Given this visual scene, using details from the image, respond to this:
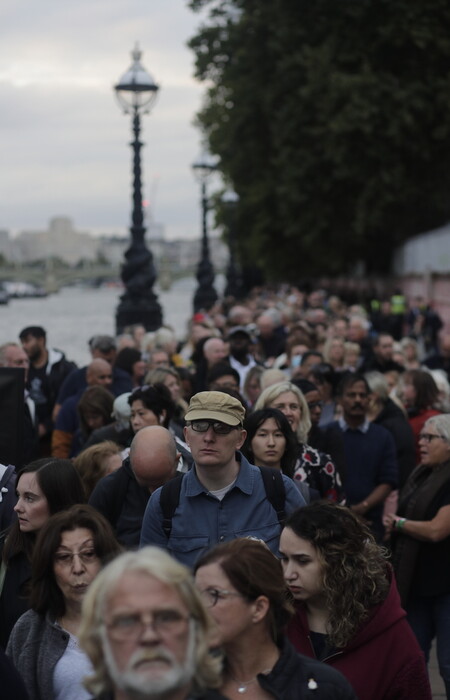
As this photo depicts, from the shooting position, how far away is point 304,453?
21.9ft

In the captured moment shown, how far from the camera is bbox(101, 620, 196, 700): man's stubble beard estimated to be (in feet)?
7.97

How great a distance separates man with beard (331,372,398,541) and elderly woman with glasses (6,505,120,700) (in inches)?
143

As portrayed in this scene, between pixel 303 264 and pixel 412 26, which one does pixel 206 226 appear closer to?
pixel 412 26

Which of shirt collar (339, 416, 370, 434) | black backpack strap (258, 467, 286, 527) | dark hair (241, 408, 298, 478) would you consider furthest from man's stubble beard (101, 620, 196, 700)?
shirt collar (339, 416, 370, 434)

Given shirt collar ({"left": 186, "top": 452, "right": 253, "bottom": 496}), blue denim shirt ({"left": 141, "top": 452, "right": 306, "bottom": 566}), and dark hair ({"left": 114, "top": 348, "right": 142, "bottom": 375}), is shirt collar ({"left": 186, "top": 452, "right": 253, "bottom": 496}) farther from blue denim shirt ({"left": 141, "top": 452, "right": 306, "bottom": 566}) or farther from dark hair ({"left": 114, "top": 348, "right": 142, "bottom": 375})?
dark hair ({"left": 114, "top": 348, "right": 142, "bottom": 375})

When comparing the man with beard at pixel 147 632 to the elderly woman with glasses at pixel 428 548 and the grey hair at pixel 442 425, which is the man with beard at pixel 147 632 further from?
the grey hair at pixel 442 425


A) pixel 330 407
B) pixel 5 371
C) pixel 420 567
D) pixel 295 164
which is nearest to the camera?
pixel 420 567

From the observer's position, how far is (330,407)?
921cm

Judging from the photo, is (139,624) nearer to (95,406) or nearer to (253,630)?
(253,630)

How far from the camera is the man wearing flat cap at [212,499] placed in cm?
485

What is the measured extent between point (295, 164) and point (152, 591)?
3250cm

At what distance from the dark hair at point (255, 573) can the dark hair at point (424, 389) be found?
5.65 meters

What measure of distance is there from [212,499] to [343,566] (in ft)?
2.71

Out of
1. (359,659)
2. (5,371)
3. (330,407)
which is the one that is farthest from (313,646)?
(330,407)
